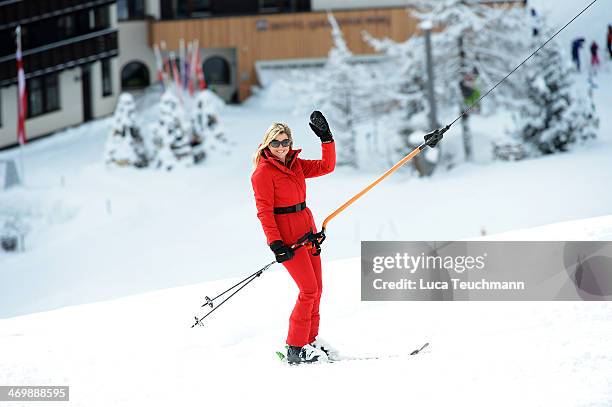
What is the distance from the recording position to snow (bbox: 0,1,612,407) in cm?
519

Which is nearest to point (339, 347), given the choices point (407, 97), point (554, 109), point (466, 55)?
point (554, 109)

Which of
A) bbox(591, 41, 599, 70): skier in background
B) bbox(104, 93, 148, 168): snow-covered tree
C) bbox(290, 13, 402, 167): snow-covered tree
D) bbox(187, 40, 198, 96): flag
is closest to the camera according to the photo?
bbox(591, 41, 599, 70): skier in background

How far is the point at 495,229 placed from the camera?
56.1 feet

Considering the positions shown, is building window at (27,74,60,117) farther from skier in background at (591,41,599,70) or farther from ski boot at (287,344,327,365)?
ski boot at (287,344,327,365)

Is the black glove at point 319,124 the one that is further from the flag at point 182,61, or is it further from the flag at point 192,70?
the flag at point 182,61

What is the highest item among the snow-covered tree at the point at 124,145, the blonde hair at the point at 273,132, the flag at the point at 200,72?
the blonde hair at the point at 273,132

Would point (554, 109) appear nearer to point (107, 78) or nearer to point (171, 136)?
point (171, 136)

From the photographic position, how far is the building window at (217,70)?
32594mm

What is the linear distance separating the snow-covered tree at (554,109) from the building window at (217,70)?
13.0 metres

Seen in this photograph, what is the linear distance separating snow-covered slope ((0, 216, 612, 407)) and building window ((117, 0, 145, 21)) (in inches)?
999

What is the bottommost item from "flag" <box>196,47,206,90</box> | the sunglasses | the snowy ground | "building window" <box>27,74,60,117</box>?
the snowy ground

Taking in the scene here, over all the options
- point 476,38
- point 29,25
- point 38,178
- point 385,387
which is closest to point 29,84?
point 29,25

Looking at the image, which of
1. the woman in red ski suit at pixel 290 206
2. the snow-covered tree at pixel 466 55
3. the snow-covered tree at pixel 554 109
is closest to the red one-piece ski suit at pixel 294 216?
the woman in red ski suit at pixel 290 206

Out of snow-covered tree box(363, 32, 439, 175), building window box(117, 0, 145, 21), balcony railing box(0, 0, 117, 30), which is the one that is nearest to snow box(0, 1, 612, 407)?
snow-covered tree box(363, 32, 439, 175)
